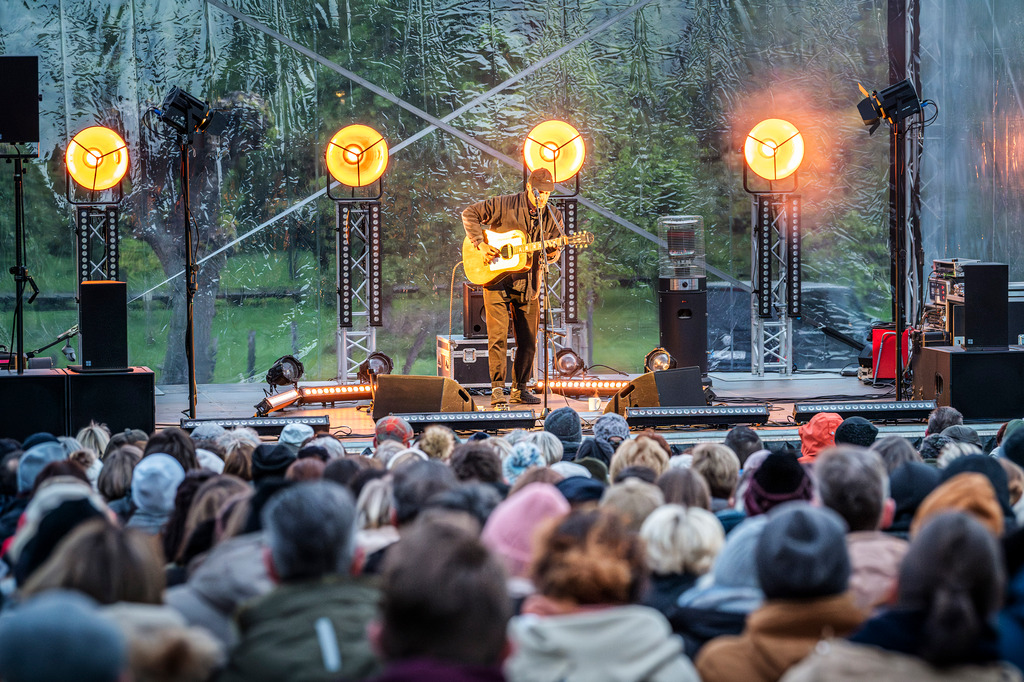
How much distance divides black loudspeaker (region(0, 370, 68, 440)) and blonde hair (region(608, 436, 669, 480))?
15.0 ft

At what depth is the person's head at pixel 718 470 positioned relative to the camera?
12.7ft

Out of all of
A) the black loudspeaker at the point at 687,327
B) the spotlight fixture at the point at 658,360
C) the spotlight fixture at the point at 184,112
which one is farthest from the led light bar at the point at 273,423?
the black loudspeaker at the point at 687,327

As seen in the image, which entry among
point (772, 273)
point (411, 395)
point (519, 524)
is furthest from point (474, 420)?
point (772, 273)

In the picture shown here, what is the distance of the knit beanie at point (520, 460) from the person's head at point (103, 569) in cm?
241

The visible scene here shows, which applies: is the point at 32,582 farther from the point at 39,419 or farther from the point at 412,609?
the point at 39,419

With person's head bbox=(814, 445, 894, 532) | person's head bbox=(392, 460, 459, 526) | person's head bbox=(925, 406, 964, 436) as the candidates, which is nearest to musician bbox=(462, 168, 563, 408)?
person's head bbox=(925, 406, 964, 436)

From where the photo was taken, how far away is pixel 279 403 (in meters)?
8.63

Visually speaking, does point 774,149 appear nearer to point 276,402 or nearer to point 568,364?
point 568,364

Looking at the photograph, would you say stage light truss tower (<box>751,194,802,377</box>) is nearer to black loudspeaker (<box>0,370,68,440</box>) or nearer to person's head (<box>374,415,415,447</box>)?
person's head (<box>374,415,415,447</box>)

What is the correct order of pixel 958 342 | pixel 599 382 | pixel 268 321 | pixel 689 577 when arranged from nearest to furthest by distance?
pixel 689 577 → pixel 958 342 → pixel 599 382 → pixel 268 321

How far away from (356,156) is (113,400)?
3.28m

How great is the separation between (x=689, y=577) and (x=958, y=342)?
639 centimetres

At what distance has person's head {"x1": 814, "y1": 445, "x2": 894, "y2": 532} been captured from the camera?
2.87m

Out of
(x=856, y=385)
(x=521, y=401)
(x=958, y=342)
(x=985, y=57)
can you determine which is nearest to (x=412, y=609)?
(x=521, y=401)
